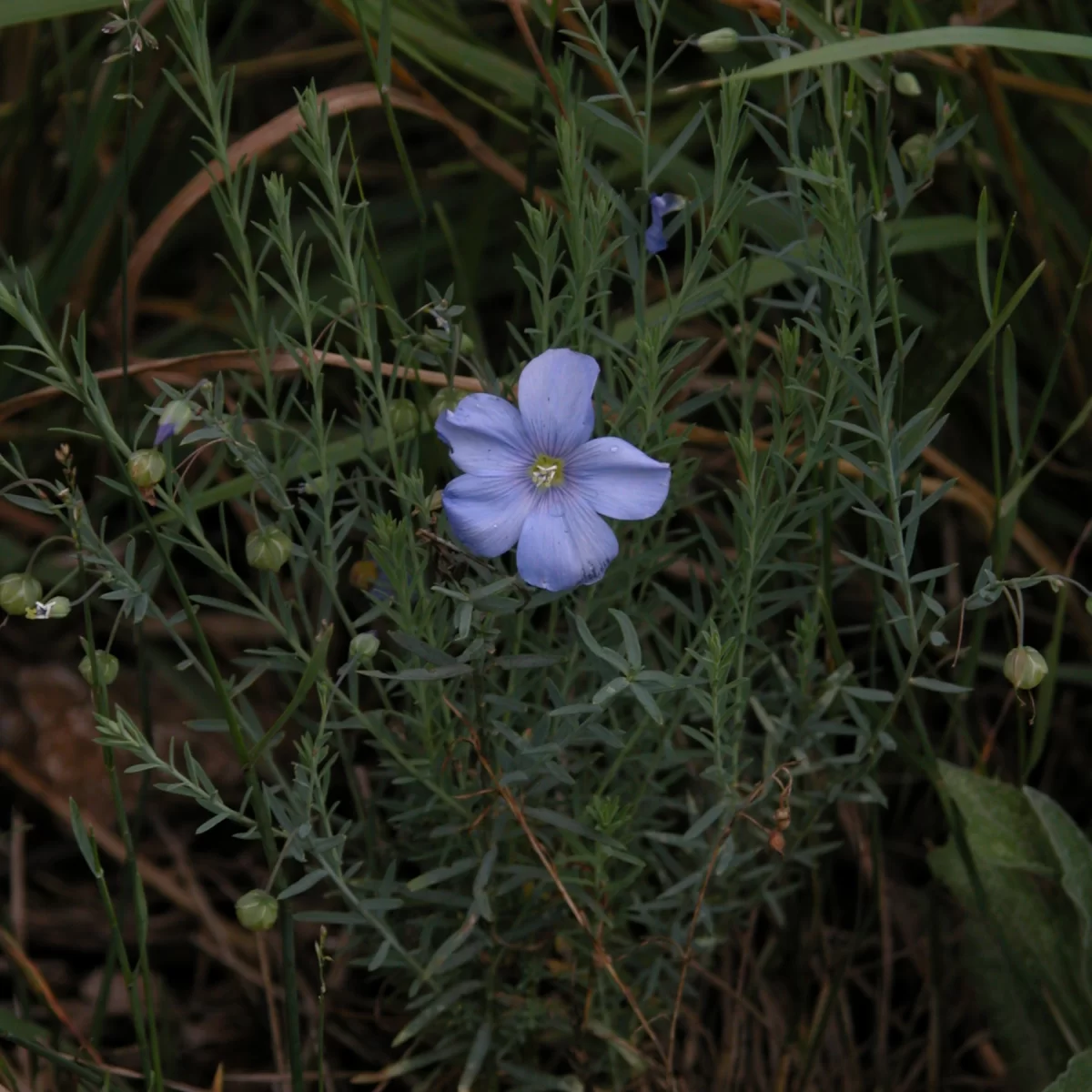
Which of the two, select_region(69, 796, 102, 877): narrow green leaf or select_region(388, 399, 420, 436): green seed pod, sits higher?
select_region(388, 399, 420, 436): green seed pod

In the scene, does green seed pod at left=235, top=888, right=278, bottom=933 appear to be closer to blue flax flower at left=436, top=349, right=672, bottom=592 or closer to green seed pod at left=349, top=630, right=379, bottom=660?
green seed pod at left=349, top=630, right=379, bottom=660

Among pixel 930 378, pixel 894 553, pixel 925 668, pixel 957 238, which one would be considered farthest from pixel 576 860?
pixel 957 238

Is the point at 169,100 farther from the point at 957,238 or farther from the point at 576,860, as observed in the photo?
the point at 576,860

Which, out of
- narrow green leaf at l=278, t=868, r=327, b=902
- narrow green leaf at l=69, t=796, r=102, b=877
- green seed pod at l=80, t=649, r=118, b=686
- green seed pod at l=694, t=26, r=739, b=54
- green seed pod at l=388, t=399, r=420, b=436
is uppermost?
green seed pod at l=694, t=26, r=739, b=54

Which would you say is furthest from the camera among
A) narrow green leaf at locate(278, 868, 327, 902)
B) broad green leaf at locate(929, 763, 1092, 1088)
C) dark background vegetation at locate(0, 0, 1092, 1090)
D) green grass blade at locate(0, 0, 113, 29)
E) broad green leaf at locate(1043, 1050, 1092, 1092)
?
dark background vegetation at locate(0, 0, 1092, 1090)

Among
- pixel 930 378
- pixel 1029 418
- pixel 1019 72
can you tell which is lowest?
pixel 1029 418

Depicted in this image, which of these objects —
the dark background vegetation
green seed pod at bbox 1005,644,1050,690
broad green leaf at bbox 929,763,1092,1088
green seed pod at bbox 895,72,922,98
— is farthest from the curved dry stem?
broad green leaf at bbox 929,763,1092,1088
